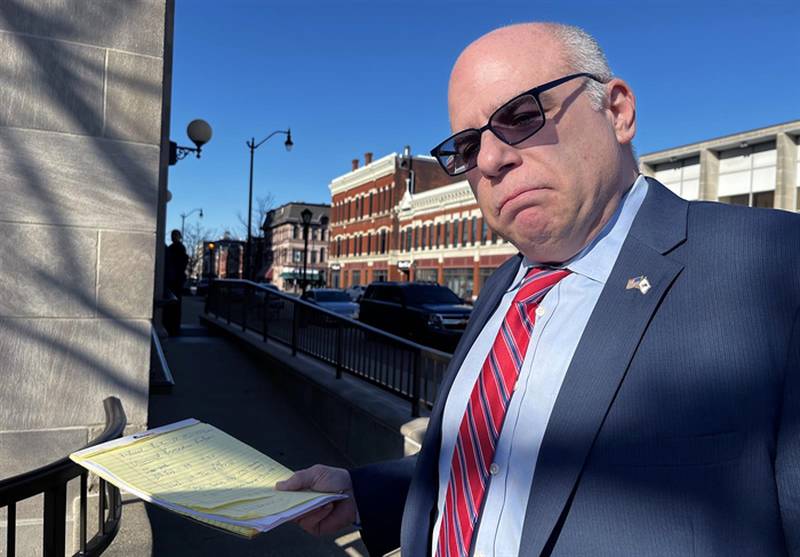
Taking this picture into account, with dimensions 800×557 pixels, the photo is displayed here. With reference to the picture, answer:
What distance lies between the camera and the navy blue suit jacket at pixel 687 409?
97cm

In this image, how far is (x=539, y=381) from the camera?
3.87 feet

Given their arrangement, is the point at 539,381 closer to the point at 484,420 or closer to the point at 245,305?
the point at 484,420

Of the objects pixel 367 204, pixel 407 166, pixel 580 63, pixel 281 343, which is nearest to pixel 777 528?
pixel 580 63

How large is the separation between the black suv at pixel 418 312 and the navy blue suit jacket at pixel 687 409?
511 inches

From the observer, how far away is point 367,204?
57.1m

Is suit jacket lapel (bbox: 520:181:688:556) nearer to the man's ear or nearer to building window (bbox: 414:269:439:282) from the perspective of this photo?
the man's ear

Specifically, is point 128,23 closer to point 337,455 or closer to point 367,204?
point 337,455

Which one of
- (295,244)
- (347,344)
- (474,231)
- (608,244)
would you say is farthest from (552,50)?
(295,244)

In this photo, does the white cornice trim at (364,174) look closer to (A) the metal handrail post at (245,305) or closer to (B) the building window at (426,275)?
(B) the building window at (426,275)

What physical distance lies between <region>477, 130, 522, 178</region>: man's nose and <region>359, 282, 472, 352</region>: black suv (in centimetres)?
1279

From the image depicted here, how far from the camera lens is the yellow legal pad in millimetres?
1174

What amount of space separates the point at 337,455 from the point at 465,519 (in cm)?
500

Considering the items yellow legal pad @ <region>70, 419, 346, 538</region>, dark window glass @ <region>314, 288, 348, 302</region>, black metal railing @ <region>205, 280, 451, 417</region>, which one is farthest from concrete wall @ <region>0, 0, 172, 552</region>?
dark window glass @ <region>314, 288, 348, 302</region>

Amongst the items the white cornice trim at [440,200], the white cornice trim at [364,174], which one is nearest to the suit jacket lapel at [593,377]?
the white cornice trim at [440,200]
